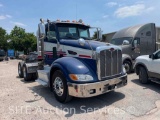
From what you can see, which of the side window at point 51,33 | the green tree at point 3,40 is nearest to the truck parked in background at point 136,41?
the side window at point 51,33

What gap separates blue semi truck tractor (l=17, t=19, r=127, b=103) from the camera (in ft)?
16.9

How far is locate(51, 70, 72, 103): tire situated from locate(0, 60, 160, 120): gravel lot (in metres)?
0.20

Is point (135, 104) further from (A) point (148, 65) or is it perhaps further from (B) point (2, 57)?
(B) point (2, 57)

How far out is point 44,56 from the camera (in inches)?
298

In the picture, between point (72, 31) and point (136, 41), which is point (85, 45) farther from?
point (136, 41)

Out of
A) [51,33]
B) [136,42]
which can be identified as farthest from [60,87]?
[136,42]

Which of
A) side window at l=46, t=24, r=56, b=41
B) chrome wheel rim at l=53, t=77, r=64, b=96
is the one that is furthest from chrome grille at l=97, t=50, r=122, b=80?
side window at l=46, t=24, r=56, b=41

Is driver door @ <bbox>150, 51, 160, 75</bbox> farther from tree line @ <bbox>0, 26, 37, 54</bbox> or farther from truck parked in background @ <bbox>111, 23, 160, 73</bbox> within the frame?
tree line @ <bbox>0, 26, 37, 54</bbox>

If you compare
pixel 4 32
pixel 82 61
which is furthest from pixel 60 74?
pixel 4 32

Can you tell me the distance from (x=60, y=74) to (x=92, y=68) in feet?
3.40

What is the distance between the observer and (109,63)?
560cm

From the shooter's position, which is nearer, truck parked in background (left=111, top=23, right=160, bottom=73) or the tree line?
truck parked in background (left=111, top=23, right=160, bottom=73)

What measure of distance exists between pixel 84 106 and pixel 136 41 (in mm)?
7325

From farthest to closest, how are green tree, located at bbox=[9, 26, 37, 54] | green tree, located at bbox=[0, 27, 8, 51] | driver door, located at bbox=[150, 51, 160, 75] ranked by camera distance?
1. green tree, located at bbox=[0, 27, 8, 51]
2. green tree, located at bbox=[9, 26, 37, 54]
3. driver door, located at bbox=[150, 51, 160, 75]
